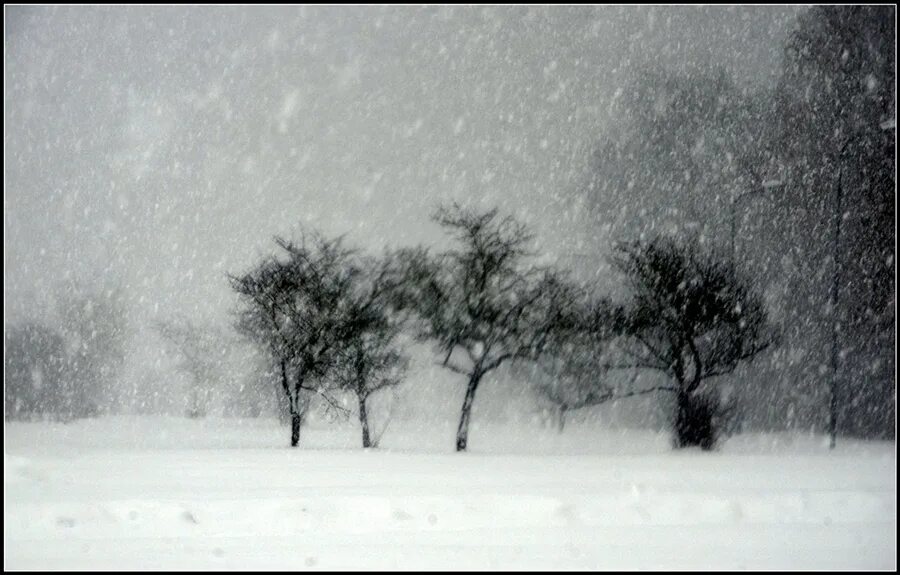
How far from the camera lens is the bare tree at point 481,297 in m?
21.8

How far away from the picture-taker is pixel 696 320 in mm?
21656

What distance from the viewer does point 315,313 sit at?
899 inches

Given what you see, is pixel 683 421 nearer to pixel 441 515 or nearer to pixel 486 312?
pixel 486 312

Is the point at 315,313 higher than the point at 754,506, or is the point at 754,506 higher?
the point at 315,313

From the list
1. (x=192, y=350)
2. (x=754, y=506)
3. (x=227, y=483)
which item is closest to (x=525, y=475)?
(x=754, y=506)

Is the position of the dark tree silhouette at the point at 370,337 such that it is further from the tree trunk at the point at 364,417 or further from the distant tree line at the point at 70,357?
the distant tree line at the point at 70,357

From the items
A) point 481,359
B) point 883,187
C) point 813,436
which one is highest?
point 883,187

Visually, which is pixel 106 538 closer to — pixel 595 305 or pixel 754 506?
pixel 754 506

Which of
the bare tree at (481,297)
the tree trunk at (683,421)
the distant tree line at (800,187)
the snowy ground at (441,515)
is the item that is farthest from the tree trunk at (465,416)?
the distant tree line at (800,187)

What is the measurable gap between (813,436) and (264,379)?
3134 cm

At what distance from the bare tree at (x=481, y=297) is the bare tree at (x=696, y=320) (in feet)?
8.81

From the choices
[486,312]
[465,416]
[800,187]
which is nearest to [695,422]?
[465,416]

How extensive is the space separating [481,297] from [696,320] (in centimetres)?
621

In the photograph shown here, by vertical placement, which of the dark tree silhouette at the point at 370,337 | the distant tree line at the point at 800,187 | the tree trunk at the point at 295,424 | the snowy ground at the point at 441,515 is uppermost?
the distant tree line at the point at 800,187
